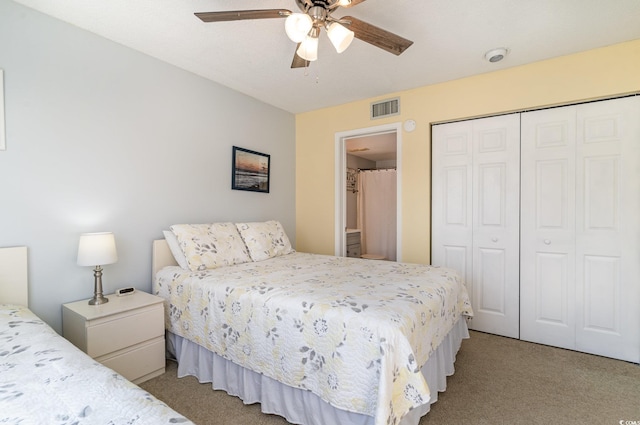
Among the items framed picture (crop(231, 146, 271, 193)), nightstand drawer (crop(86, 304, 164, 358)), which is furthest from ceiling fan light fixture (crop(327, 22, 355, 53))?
nightstand drawer (crop(86, 304, 164, 358))

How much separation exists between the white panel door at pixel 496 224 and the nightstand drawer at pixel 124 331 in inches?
113

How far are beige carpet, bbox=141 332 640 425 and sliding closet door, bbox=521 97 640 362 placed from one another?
255 mm

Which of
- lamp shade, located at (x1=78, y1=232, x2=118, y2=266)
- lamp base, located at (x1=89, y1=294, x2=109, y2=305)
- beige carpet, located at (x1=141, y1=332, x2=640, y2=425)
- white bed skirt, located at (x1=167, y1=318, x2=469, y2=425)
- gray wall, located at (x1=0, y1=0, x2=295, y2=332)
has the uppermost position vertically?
gray wall, located at (x1=0, y1=0, x2=295, y2=332)

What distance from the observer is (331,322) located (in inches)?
58.2

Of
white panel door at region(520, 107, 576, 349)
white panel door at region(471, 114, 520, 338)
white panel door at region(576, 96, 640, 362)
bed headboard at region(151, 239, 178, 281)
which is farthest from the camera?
white panel door at region(471, 114, 520, 338)

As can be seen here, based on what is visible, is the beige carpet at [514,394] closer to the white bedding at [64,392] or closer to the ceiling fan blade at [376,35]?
the white bedding at [64,392]

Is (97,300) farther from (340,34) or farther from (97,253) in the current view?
(340,34)

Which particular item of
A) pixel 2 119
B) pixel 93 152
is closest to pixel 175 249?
pixel 93 152

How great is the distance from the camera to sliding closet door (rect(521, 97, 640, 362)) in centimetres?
242

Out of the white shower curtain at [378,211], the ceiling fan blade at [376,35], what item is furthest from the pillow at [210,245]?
the white shower curtain at [378,211]

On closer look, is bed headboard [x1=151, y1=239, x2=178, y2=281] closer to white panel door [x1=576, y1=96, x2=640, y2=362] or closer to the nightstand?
the nightstand

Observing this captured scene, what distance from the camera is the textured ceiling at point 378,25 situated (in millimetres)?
1958

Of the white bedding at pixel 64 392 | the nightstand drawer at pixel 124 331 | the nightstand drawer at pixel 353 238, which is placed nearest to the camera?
the white bedding at pixel 64 392

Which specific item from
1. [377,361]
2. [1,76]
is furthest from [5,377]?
[1,76]
